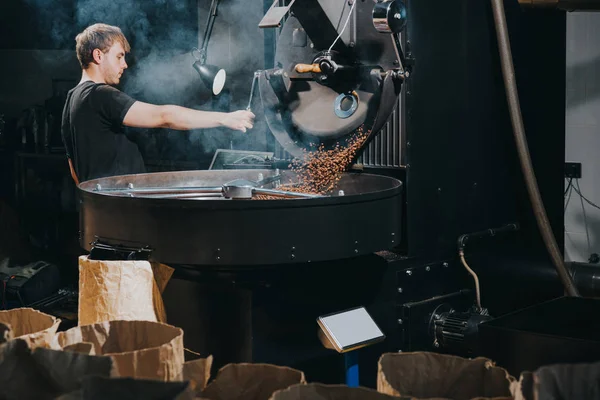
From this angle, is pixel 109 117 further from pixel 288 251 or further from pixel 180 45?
pixel 288 251

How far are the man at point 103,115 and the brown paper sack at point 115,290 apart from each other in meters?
1.29

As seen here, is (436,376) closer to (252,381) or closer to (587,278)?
(252,381)

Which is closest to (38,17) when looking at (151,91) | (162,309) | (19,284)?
(151,91)

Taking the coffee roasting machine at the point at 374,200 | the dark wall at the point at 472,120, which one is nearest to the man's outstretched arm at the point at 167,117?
the coffee roasting machine at the point at 374,200

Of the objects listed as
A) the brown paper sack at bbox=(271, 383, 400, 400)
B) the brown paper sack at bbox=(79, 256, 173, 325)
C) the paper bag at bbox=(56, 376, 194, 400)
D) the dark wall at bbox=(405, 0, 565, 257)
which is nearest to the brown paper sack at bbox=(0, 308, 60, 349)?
the paper bag at bbox=(56, 376, 194, 400)

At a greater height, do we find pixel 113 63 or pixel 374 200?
pixel 113 63

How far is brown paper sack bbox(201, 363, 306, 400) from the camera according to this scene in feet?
3.67

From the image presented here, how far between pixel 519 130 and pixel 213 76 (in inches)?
41.0

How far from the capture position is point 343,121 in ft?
7.87

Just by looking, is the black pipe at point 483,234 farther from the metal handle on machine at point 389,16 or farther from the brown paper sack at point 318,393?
the brown paper sack at point 318,393

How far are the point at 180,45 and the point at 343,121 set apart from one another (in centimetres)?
262


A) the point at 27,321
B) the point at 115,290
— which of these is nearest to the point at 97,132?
the point at 115,290

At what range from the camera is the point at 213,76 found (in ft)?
9.21

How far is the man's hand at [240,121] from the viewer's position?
2518 millimetres
